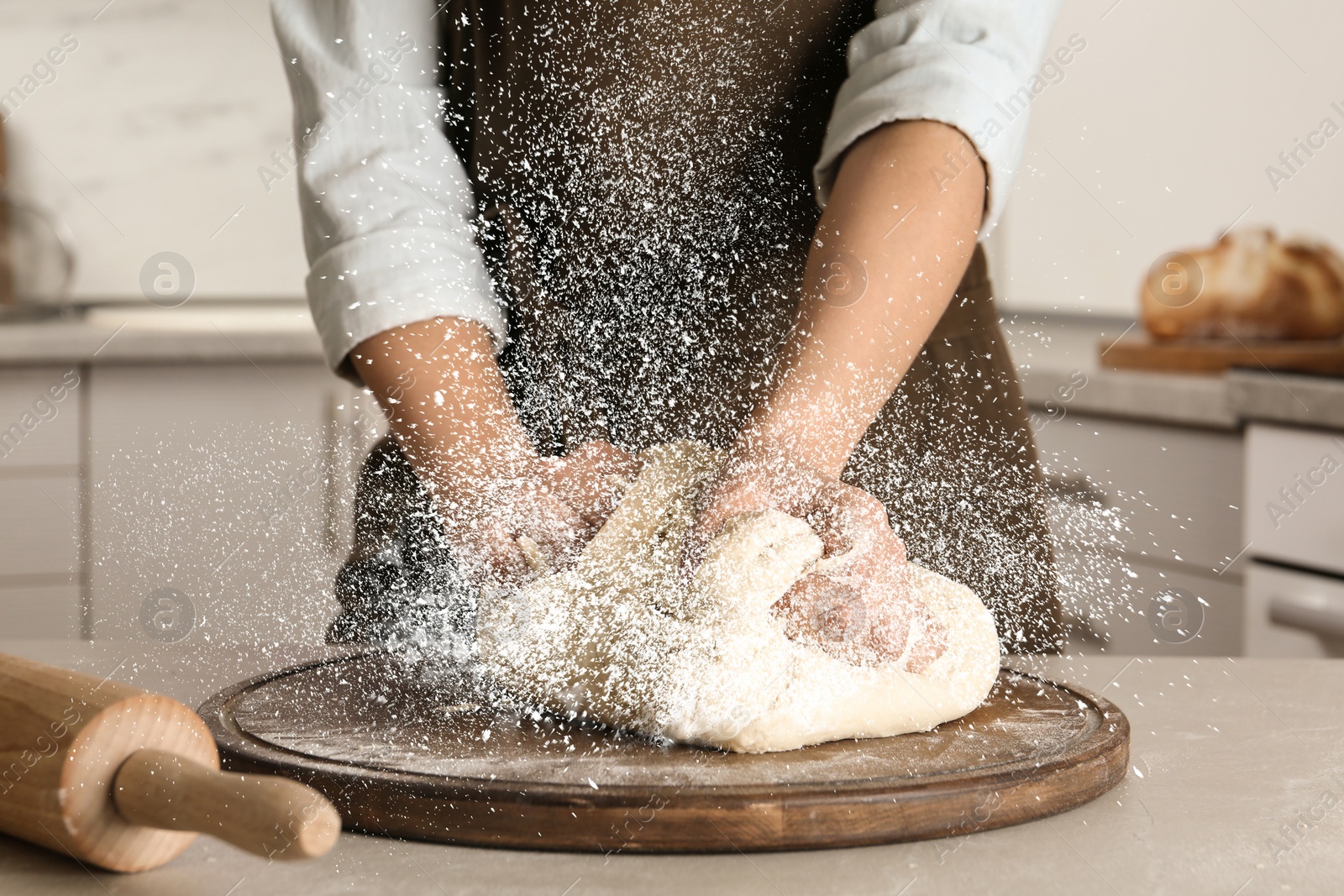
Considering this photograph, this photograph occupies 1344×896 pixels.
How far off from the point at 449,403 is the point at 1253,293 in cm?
126

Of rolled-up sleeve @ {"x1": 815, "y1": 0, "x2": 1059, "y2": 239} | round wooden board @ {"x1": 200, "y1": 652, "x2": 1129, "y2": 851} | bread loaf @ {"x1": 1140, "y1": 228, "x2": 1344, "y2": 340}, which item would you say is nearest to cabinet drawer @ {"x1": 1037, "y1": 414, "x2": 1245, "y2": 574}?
bread loaf @ {"x1": 1140, "y1": 228, "x2": 1344, "y2": 340}

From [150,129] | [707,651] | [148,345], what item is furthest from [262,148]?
[707,651]

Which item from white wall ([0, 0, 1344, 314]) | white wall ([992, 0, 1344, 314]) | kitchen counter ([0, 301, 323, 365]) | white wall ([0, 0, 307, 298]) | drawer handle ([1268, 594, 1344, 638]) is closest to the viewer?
drawer handle ([1268, 594, 1344, 638])

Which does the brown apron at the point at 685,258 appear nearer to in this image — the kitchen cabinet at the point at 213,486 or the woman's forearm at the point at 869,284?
the woman's forearm at the point at 869,284

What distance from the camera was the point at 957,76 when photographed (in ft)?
2.27

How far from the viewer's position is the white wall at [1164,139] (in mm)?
1740

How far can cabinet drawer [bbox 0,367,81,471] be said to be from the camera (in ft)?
5.41

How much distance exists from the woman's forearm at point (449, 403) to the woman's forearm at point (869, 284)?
0.17 metres

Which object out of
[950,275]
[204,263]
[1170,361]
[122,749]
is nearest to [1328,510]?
[1170,361]

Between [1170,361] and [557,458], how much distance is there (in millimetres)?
1109

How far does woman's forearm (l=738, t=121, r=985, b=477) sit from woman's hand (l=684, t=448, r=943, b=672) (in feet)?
0.11

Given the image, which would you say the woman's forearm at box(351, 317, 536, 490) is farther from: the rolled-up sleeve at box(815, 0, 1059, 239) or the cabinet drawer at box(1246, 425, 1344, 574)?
the cabinet drawer at box(1246, 425, 1344, 574)

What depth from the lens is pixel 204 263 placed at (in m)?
2.17

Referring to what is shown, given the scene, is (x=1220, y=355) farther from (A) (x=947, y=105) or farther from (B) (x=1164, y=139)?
(A) (x=947, y=105)
